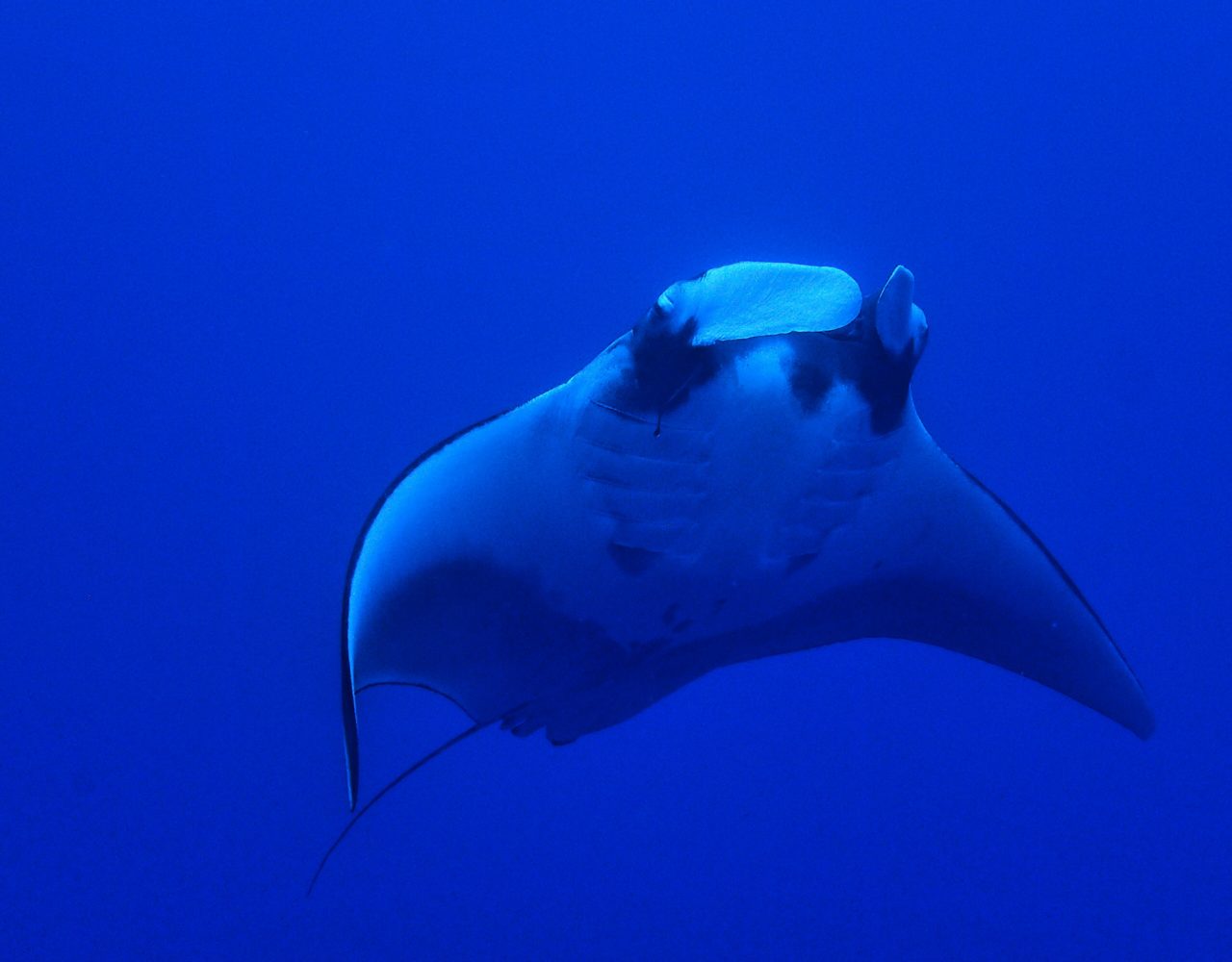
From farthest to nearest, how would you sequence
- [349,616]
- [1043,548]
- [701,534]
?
[1043,548], [701,534], [349,616]

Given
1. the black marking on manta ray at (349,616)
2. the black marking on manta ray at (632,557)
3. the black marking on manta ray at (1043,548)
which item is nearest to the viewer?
the black marking on manta ray at (349,616)

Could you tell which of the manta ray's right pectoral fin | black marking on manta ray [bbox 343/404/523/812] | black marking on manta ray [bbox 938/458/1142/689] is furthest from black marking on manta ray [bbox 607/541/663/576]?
black marking on manta ray [bbox 938/458/1142/689]

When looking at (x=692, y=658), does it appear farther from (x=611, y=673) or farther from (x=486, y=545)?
(x=486, y=545)

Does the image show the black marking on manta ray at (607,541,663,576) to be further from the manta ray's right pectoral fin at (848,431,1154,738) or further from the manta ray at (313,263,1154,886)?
the manta ray's right pectoral fin at (848,431,1154,738)

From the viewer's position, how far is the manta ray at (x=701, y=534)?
1.16 m

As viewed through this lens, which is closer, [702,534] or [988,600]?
[702,534]

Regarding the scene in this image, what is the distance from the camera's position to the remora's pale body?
1.16 m

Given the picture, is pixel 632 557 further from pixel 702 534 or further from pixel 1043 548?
pixel 1043 548

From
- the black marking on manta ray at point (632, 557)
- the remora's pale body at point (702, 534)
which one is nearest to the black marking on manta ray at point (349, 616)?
the remora's pale body at point (702, 534)

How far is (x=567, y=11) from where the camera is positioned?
18.9 feet

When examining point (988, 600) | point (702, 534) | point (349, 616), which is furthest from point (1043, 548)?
point (349, 616)

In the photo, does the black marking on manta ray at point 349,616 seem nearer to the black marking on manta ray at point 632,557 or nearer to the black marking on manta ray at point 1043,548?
the black marking on manta ray at point 632,557

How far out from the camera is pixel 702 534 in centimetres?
135

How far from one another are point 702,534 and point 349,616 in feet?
1.70
